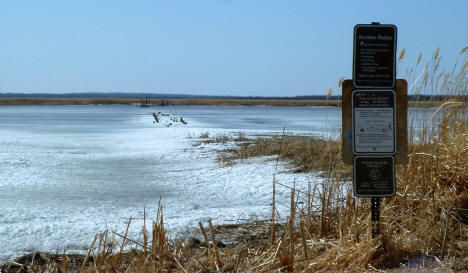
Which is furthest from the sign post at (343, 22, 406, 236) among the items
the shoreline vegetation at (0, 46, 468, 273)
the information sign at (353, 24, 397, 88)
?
the shoreline vegetation at (0, 46, 468, 273)

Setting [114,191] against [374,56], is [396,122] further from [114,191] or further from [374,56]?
[114,191]

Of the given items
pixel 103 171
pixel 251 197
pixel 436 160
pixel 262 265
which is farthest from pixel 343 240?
pixel 103 171

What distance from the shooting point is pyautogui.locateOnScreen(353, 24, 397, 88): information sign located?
10.4 ft

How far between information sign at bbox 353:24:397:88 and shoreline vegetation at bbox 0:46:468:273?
90 cm

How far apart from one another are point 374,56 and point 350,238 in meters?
1.21

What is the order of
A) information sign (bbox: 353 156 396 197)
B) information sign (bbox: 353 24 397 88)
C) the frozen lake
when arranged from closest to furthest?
information sign (bbox: 353 24 397 88) < information sign (bbox: 353 156 396 197) < the frozen lake

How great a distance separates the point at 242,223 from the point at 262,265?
1667 mm

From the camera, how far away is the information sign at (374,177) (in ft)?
10.8

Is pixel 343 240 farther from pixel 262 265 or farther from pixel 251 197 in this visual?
pixel 251 197

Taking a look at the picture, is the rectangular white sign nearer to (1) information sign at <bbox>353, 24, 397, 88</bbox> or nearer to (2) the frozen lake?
(1) information sign at <bbox>353, 24, 397, 88</bbox>

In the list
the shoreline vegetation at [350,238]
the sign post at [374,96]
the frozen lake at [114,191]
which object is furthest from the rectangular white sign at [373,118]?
the frozen lake at [114,191]

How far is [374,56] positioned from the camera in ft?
10.5

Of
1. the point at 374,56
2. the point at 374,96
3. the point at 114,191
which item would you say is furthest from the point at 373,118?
the point at 114,191

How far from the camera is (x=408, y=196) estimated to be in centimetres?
434
